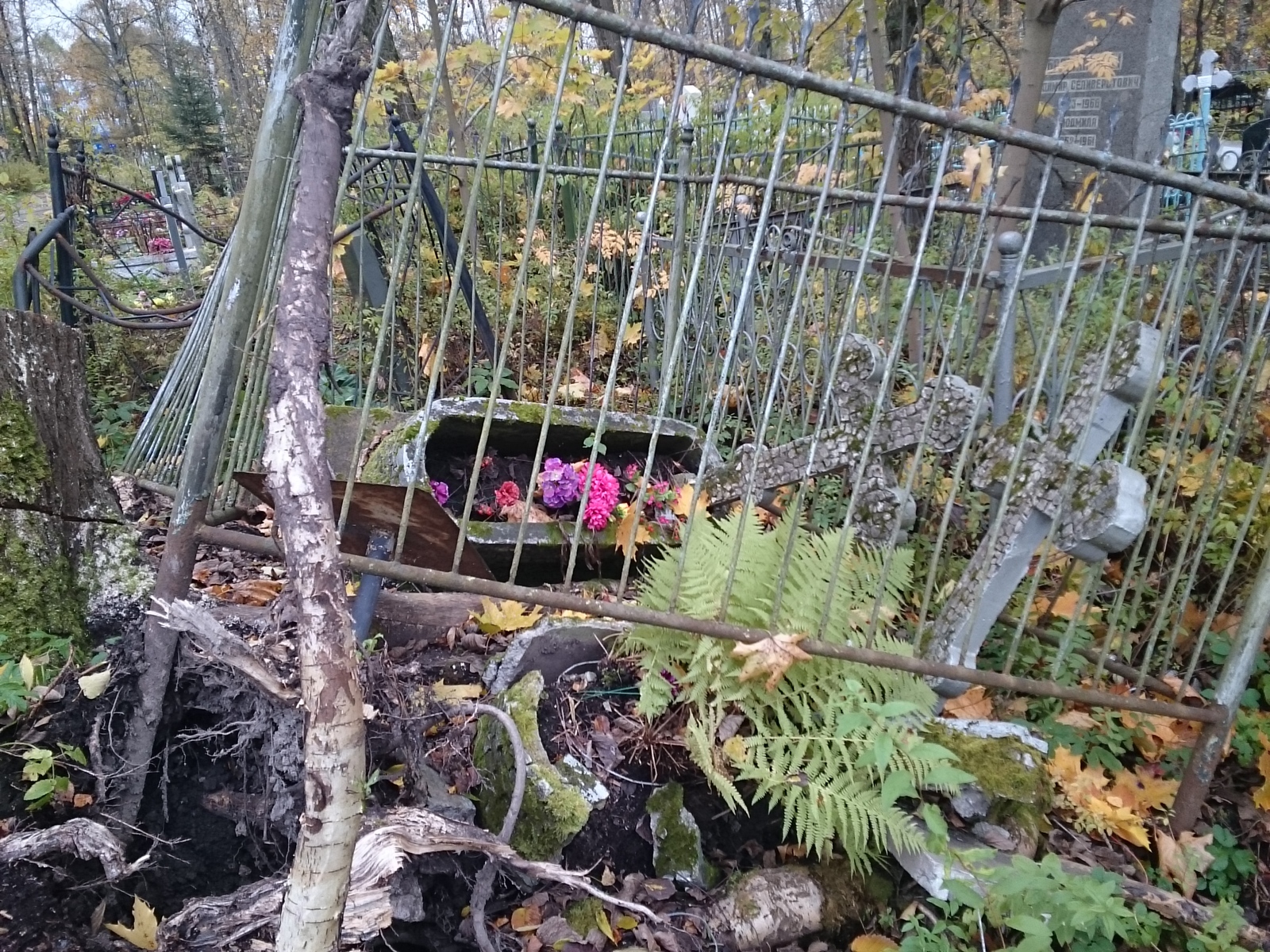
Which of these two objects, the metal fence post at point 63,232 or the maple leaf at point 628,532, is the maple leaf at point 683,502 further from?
the metal fence post at point 63,232

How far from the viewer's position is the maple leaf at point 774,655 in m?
2.06

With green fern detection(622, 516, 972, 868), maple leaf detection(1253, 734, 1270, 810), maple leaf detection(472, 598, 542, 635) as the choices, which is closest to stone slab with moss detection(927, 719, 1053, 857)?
green fern detection(622, 516, 972, 868)

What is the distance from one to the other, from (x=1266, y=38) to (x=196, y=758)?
18.8 meters

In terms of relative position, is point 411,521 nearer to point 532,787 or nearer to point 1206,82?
point 532,787

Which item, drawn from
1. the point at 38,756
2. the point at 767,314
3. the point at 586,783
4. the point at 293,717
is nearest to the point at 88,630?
the point at 38,756

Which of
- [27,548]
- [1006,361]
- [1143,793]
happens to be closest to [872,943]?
[1143,793]

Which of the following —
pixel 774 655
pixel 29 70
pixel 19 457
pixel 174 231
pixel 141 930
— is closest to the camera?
pixel 141 930

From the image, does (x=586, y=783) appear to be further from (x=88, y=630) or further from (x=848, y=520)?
(x=88, y=630)

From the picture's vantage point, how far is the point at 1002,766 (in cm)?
227

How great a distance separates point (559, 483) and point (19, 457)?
2.13 meters

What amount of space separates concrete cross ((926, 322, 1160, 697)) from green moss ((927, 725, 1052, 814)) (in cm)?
24

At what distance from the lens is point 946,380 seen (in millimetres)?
2498

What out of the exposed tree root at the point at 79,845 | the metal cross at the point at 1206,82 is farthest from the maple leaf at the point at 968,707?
the metal cross at the point at 1206,82

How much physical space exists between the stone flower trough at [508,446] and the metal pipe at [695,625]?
4.35 feet
